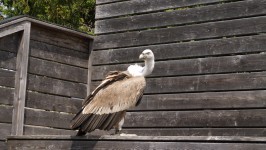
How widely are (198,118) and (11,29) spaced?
2.74 m

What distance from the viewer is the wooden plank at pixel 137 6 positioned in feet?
24.5


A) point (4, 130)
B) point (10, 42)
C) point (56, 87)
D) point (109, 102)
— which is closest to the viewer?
point (109, 102)

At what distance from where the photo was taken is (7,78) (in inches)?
276

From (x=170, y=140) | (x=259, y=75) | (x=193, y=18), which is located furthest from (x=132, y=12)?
(x=170, y=140)

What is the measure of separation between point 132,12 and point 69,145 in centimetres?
259

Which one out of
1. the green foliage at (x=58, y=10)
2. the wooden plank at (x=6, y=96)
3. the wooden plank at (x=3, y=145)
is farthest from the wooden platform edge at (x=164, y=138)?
the green foliage at (x=58, y=10)

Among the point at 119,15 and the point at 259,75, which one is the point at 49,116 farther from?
the point at 259,75

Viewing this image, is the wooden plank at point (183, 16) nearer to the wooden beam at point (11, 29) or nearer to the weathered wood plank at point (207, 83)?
the weathered wood plank at point (207, 83)

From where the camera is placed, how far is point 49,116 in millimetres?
7562

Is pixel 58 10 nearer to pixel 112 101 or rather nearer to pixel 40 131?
pixel 40 131

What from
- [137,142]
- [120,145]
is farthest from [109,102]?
[137,142]

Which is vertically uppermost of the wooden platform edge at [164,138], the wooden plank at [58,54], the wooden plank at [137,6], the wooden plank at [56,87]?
the wooden plank at [137,6]

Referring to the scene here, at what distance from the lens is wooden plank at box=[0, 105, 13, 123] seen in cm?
686

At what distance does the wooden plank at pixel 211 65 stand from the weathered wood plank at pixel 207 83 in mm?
68
